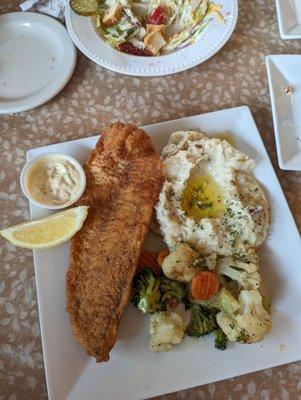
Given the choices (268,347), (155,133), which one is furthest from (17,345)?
(155,133)

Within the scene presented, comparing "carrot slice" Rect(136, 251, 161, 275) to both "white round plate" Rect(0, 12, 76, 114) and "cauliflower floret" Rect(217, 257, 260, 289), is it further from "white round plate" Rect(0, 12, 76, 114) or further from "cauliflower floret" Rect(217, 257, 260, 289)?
"white round plate" Rect(0, 12, 76, 114)

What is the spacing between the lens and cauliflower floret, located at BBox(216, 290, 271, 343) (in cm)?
138

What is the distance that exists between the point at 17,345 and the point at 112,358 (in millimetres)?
324

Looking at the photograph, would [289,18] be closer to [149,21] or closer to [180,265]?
[149,21]

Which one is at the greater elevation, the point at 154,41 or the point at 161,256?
the point at 154,41

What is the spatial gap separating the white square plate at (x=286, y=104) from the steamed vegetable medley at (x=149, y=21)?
13.6 inches

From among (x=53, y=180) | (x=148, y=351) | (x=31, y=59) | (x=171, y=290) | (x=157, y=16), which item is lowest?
(x=148, y=351)

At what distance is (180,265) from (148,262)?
15cm

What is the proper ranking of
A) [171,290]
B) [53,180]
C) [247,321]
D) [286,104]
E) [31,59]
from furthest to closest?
[31,59], [286,104], [53,180], [171,290], [247,321]

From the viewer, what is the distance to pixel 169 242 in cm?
156

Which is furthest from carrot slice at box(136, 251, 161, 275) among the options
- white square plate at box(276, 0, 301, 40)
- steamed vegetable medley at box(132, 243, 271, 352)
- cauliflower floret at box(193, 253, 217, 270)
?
white square plate at box(276, 0, 301, 40)

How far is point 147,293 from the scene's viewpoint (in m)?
1.46

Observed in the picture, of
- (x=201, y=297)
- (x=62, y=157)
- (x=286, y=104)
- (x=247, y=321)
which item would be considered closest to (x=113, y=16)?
(x=62, y=157)

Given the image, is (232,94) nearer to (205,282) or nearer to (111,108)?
(111,108)
